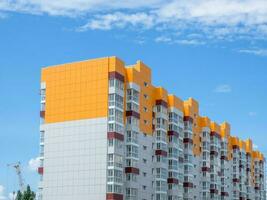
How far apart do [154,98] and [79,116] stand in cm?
1973

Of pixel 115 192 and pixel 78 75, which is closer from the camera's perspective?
pixel 115 192

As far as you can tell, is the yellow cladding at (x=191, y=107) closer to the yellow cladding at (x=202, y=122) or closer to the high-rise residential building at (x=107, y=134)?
the yellow cladding at (x=202, y=122)

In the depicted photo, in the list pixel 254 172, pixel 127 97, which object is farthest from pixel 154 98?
pixel 254 172

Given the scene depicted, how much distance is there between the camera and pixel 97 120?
91750 millimetres

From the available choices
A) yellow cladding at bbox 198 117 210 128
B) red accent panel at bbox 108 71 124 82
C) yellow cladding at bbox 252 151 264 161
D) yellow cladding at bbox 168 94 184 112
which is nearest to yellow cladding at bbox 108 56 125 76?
red accent panel at bbox 108 71 124 82

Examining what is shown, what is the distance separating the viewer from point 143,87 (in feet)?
334

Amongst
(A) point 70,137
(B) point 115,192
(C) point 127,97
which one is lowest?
(B) point 115,192

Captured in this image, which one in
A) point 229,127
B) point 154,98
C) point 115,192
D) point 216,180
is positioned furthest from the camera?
point 229,127

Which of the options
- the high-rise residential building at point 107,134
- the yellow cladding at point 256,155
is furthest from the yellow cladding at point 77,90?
the yellow cladding at point 256,155

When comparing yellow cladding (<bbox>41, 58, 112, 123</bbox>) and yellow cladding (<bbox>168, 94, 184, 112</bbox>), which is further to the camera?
yellow cladding (<bbox>168, 94, 184, 112</bbox>)

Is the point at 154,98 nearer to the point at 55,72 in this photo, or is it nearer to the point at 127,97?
the point at 127,97

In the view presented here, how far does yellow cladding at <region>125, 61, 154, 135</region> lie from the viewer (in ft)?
320

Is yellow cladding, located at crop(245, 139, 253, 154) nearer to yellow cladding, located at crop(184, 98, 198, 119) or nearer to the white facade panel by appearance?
yellow cladding, located at crop(184, 98, 198, 119)

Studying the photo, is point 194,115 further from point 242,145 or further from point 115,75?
point 115,75
